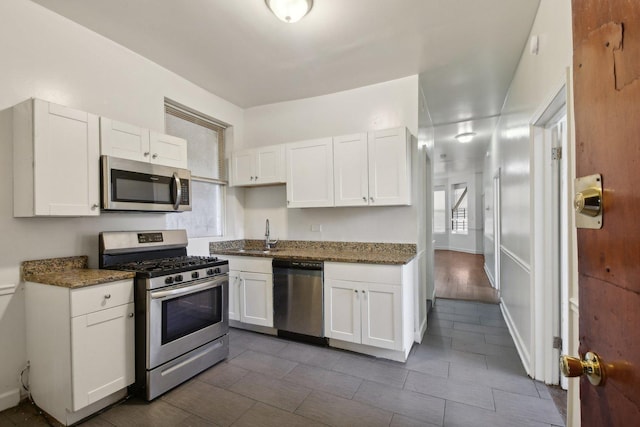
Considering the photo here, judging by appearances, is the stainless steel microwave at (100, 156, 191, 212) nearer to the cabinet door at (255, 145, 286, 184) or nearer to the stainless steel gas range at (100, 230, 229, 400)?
the stainless steel gas range at (100, 230, 229, 400)

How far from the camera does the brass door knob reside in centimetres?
64

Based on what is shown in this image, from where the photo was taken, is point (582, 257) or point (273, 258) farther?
point (273, 258)

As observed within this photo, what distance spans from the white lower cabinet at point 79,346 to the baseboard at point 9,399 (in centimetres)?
10

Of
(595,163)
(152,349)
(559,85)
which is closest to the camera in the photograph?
(595,163)

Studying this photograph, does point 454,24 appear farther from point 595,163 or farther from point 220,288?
point 220,288

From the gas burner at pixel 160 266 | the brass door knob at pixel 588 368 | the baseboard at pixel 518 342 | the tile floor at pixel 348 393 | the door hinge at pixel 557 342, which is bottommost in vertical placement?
the tile floor at pixel 348 393

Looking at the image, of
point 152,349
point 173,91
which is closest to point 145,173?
point 173,91

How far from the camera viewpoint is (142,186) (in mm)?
2494

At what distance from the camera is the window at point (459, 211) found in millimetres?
10039

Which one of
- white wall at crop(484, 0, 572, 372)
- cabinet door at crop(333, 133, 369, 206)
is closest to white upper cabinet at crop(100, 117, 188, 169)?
cabinet door at crop(333, 133, 369, 206)

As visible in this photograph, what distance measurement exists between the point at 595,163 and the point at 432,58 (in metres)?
2.63

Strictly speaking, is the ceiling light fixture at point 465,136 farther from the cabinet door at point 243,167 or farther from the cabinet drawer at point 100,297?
the cabinet drawer at point 100,297

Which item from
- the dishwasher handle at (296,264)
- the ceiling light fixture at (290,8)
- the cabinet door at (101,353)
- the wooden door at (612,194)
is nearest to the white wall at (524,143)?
the wooden door at (612,194)

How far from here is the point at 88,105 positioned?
2404 millimetres
